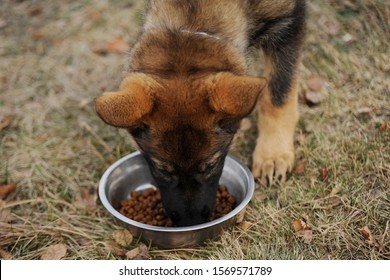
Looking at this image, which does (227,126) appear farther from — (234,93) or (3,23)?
(3,23)

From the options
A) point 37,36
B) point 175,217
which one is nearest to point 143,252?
point 175,217

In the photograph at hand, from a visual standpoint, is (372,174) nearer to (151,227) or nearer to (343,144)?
(343,144)

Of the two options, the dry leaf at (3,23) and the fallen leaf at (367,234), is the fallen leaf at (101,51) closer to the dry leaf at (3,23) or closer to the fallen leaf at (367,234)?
the dry leaf at (3,23)

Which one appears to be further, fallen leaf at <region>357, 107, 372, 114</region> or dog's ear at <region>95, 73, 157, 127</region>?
fallen leaf at <region>357, 107, 372, 114</region>

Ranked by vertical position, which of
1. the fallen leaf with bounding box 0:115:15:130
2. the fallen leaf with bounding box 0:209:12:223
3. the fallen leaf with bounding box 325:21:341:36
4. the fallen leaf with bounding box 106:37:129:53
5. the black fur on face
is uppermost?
the black fur on face

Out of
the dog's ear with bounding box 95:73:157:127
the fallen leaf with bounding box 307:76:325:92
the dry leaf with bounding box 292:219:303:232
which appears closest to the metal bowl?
the dry leaf with bounding box 292:219:303:232

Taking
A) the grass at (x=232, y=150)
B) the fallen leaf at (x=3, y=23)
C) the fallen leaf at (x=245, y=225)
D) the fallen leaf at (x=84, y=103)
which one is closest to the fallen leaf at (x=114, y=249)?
the grass at (x=232, y=150)

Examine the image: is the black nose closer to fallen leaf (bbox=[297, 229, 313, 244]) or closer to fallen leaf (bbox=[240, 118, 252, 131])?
fallen leaf (bbox=[297, 229, 313, 244])

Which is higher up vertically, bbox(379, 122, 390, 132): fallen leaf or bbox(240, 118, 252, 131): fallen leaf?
bbox(379, 122, 390, 132): fallen leaf
